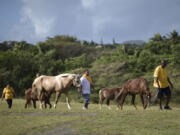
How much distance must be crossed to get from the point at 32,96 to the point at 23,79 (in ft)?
95.0

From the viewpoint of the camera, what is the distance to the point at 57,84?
2144 centimetres

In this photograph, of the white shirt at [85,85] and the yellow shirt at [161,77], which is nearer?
the yellow shirt at [161,77]

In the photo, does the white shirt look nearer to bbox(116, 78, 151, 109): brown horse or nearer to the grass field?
bbox(116, 78, 151, 109): brown horse

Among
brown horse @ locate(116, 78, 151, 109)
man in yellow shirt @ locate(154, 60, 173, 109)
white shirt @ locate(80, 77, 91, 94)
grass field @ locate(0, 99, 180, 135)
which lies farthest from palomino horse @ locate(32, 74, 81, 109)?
man in yellow shirt @ locate(154, 60, 173, 109)

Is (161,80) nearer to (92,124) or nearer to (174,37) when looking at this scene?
(92,124)

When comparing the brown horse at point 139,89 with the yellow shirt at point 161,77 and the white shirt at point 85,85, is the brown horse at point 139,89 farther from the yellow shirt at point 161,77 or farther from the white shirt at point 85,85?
the yellow shirt at point 161,77

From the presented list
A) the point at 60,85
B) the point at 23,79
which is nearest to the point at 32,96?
the point at 60,85

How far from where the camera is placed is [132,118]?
14.8 m

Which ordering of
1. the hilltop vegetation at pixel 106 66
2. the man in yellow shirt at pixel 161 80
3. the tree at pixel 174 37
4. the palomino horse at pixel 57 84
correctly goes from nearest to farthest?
1. the man in yellow shirt at pixel 161 80
2. the palomino horse at pixel 57 84
3. the hilltop vegetation at pixel 106 66
4. the tree at pixel 174 37

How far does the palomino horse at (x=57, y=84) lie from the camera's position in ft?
68.8

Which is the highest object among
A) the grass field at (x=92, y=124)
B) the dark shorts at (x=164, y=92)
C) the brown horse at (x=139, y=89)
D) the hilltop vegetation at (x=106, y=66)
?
the hilltop vegetation at (x=106, y=66)

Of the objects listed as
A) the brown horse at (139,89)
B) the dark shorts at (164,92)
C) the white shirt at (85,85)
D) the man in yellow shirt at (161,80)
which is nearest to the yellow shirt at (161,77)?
the man in yellow shirt at (161,80)

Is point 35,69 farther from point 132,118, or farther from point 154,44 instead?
point 132,118

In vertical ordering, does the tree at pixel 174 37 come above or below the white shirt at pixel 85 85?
above
